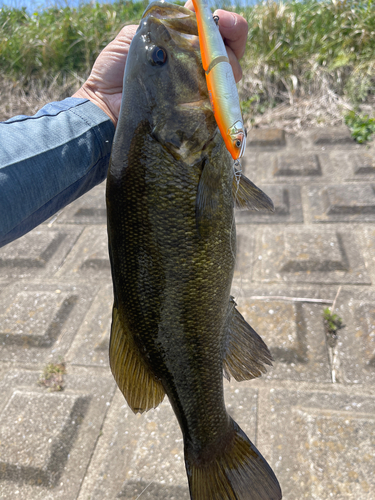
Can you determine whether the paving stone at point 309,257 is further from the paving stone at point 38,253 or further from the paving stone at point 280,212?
the paving stone at point 38,253

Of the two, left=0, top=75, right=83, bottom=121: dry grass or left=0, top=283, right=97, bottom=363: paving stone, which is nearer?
left=0, top=283, right=97, bottom=363: paving stone

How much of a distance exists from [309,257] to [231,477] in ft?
6.99

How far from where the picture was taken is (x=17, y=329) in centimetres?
301

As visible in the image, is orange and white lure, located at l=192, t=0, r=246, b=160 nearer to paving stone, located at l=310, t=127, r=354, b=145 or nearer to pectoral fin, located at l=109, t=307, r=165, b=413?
pectoral fin, located at l=109, t=307, r=165, b=413

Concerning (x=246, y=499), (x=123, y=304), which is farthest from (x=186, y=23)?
(x=246, y=499)

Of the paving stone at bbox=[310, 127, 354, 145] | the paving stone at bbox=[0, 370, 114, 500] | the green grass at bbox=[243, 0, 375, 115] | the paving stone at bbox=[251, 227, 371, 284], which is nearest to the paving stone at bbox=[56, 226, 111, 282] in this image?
the paving stone at bbox=[0, 370, 114, 500]

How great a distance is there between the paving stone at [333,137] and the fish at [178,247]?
3.70 m

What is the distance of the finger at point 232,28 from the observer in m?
1.44

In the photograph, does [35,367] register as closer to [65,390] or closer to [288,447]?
[65,390]

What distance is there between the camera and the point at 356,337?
2.66 m

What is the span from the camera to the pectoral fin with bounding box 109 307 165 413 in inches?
53.0

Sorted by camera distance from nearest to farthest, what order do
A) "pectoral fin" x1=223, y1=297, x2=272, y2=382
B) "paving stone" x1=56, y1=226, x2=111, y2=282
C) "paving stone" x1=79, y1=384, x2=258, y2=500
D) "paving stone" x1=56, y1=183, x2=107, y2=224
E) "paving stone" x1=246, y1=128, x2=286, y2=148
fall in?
"pectoral fin" x1=223, y1=297, x2=272, y2=382 → "paving stone" x1=79, y1=384, x2=258, y2=500 → "paving stone" x1=56, y1=226, x2=111, y2=282 → "paving stone" x1=56, y1=183, x2=107, y2=224 → "paving stone" x1=246, y1=128, x2=286, y2=148

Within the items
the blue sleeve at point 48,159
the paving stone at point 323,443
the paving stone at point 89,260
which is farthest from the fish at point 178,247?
the paving stone at point 89,260

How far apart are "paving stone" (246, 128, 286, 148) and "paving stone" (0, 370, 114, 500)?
131 inches
